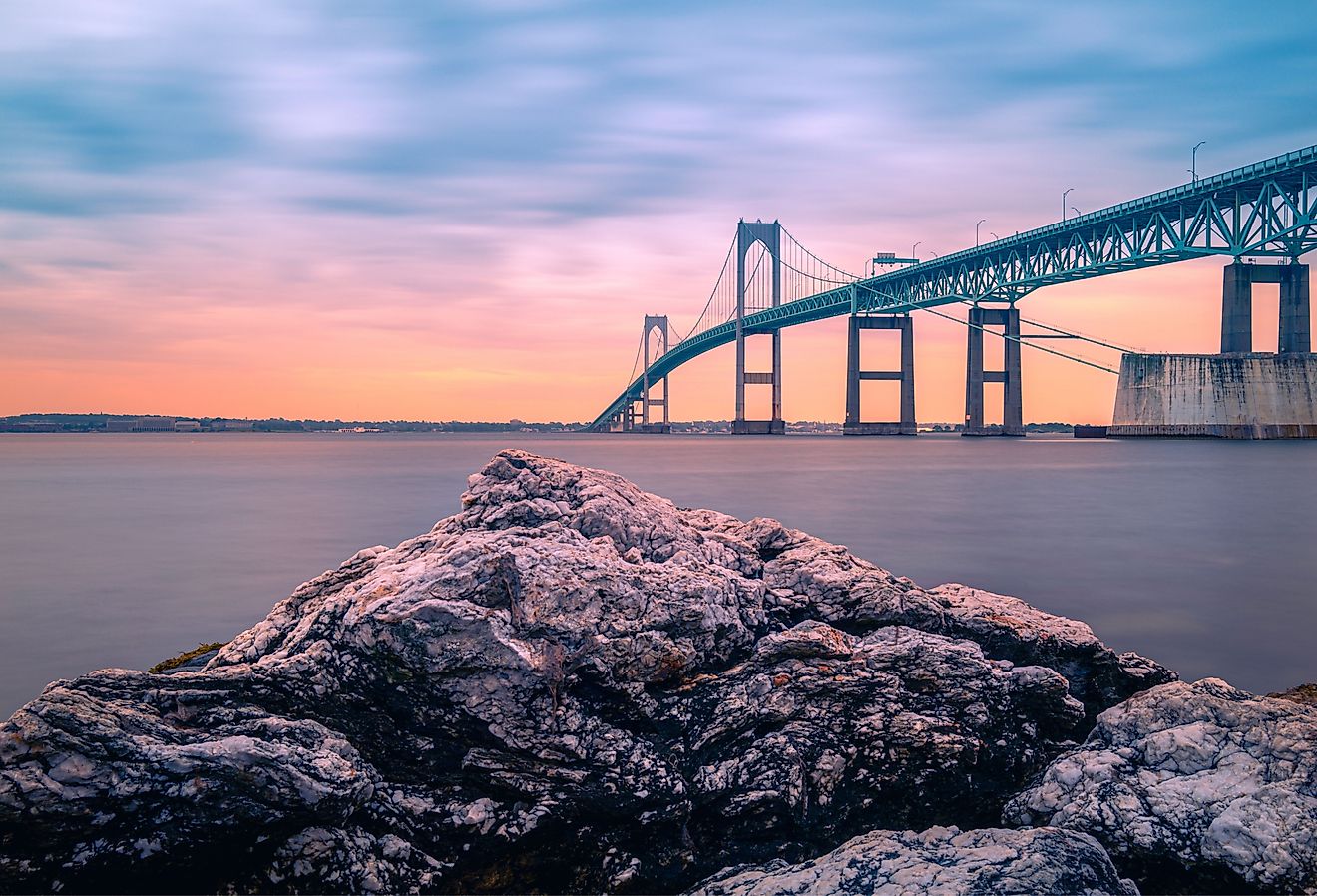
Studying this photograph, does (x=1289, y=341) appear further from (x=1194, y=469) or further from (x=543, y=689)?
(x=543, y=689)

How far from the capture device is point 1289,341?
50.3 m

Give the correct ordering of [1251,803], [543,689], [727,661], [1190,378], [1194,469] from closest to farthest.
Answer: [1251,803] → [543,689] → [727,661] → [1194,469] → [1190,378]

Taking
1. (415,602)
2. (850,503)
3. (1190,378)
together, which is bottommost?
(850,503)

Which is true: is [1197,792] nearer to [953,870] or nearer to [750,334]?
[953,870]

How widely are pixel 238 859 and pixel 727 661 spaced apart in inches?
88.3

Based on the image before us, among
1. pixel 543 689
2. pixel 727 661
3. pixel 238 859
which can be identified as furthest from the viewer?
pixel 727 661

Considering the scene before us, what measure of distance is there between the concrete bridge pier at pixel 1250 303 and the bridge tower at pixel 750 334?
3450 cm

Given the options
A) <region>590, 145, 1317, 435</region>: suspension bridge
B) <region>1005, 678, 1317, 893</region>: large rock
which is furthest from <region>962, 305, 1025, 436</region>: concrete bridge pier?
<region>1005, 678, 1317, 893</region>: large rock

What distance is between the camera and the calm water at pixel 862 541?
8836 mm

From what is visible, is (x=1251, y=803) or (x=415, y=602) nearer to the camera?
(x=1251, y=803)

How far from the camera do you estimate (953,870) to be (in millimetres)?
3145

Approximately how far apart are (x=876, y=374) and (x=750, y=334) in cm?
1146

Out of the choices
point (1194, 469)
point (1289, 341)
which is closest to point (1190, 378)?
point (1289, 341)

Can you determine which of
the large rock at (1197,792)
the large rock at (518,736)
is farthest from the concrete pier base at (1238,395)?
the large rock at (1197,792)
